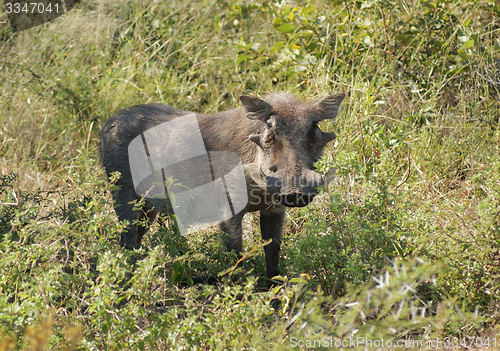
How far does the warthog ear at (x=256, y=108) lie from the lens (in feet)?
10.5

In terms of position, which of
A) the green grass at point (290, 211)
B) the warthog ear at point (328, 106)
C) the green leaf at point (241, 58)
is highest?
the warthog ear at point (328, 106)

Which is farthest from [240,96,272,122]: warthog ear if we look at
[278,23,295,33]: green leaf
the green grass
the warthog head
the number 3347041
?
the number 3347041

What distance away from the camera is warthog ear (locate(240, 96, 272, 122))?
10.5 feet

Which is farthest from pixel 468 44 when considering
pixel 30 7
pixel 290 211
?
pixel 30 7

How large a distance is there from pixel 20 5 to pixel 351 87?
4.56 metres

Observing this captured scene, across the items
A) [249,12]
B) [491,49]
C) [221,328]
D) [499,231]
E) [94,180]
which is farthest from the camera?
[249,12]

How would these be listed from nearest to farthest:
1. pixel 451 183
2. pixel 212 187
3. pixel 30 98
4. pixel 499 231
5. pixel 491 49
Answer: pixel 499 231 → pixel 212 187 → pixel 451 183 → pixel 491 49 → pixel 30 98

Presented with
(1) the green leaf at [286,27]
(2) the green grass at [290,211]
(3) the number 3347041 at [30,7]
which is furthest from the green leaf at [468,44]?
(3) the number 3347041 at [30,7]

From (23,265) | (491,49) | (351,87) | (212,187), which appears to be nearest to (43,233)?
(23,265)

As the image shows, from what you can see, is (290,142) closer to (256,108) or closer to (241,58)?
(256,108)

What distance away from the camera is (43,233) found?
2783 millimetres

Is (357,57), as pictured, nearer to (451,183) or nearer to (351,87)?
(351,87)

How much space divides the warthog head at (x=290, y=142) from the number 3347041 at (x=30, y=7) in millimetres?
4518

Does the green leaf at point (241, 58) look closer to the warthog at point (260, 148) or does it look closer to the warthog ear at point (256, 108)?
the warthog at point (260, 148)
